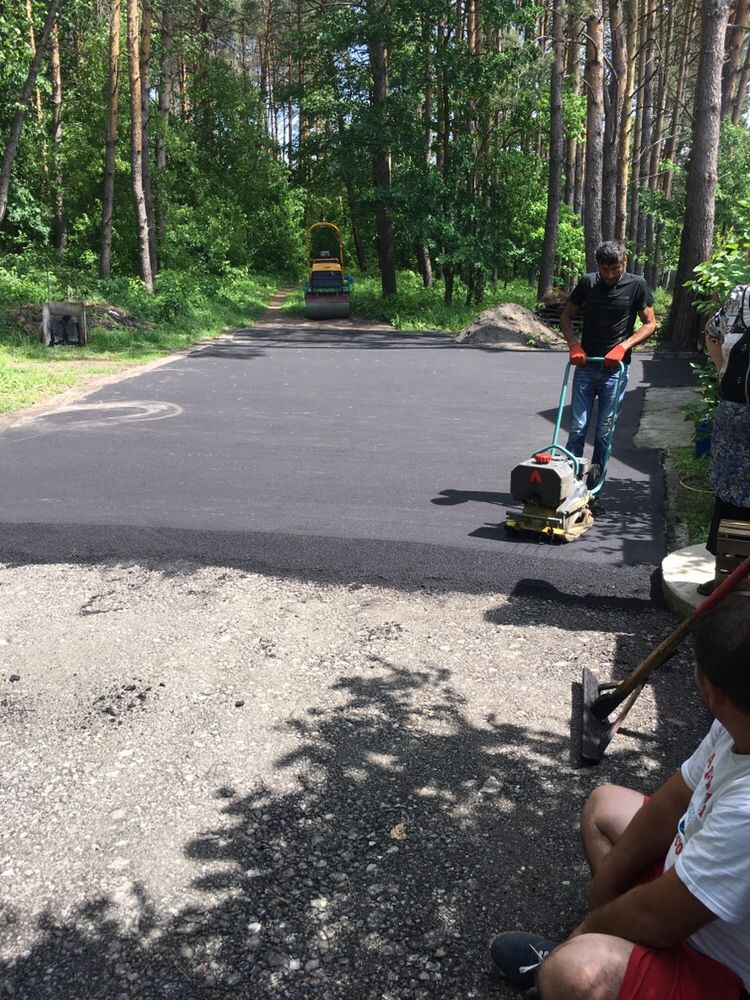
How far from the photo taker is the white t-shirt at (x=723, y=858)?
1.62 metres

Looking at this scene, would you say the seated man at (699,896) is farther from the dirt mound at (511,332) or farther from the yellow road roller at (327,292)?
the yellow road roller at (327,292)

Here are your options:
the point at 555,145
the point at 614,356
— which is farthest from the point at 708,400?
the point at 555,145

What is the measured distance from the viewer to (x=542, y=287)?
79.9 feet

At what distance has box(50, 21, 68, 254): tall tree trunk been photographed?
2653cm

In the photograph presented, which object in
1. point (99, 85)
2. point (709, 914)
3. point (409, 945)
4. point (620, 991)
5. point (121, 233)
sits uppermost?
point (99, 85)

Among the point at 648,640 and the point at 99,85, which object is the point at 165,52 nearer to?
the point at 99,85

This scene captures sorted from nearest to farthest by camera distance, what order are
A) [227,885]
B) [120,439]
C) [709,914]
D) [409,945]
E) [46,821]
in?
[709,914]
[409,945]
[227,885]
[46,821]
[120,439]

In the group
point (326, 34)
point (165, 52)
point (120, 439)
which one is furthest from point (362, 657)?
point (165, 52)

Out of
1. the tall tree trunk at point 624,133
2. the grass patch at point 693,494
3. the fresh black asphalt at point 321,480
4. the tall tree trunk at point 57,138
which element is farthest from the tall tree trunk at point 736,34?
the tall tree trunk at point 57,138

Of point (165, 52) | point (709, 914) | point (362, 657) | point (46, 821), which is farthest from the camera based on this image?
point (165, 52)

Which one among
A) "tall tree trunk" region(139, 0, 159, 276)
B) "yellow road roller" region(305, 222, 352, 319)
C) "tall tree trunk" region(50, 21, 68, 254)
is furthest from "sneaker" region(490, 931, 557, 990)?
"tall tree trunk" region(50, 21, 68, 254)

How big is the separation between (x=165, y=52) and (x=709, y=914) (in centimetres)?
3014

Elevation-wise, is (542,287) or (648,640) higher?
(542,287)

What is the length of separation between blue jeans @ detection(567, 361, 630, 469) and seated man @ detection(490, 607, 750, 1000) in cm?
471
